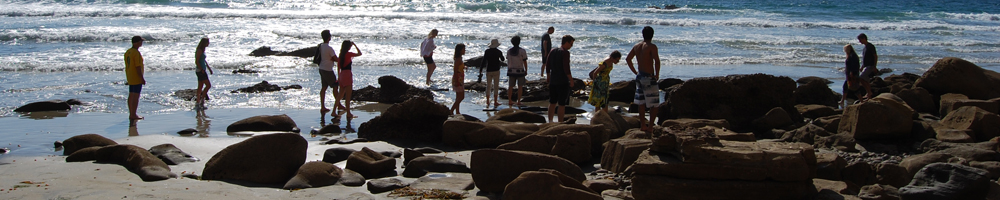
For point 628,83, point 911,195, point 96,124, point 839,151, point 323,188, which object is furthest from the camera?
point 628,83

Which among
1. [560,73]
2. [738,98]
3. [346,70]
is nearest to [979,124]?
[738,98]

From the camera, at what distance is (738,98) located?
9.79 m

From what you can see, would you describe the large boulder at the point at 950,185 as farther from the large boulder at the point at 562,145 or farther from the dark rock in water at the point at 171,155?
the dark rock in water at the point at 171,155

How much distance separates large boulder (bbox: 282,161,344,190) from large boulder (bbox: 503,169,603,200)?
1741 millimetres

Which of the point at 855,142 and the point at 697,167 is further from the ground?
the point at 697,167

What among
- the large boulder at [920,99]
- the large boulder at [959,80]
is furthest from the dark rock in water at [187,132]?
the large boulder at [959,80]

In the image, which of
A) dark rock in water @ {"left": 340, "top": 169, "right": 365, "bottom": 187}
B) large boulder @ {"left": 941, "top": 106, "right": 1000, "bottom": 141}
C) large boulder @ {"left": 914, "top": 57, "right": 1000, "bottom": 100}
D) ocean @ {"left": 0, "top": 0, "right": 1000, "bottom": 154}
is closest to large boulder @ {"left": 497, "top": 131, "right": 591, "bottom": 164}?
dark rock in water @ {"left": 340, "top": 169, "right": 365, "bottom": 187}

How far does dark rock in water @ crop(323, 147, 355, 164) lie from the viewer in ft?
23.4

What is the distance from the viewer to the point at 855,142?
7.82 meters

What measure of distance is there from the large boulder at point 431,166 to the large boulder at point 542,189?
5.24 feet

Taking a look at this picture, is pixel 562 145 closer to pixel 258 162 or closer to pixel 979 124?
pixel 258 162

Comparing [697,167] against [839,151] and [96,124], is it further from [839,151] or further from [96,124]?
[96,124]

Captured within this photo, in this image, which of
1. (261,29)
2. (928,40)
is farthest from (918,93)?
(261,29)

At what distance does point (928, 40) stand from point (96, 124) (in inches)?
1127
